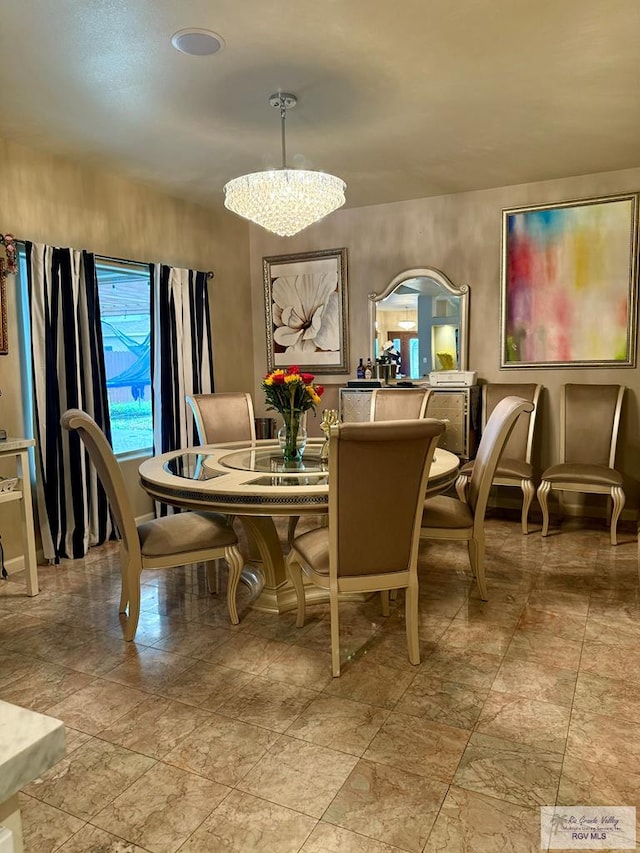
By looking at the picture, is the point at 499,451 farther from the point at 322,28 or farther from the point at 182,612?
the point at 322,28

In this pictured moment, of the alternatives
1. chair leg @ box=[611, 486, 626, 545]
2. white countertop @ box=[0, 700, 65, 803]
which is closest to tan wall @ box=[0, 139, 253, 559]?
chair leg @ box=[611, 486, 626, 545]

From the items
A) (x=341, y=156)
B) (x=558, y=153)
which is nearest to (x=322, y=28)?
(x=341, y=156)

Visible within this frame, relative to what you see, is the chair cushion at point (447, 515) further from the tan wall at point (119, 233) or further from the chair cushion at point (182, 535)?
the tan wall at point (119, 233)

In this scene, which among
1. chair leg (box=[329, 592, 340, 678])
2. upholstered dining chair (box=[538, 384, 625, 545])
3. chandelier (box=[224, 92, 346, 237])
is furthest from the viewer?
upholstered dining chair (box=[538, 384, 625, 545])

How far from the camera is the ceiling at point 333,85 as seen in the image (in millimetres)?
A: 2367

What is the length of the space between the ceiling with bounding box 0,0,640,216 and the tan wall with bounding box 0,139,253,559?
0.57 ft

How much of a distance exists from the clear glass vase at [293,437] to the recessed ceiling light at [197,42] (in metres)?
1.69

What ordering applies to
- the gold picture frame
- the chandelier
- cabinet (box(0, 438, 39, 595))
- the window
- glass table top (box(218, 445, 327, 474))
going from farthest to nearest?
the window
the gold picture frame
cabinet (box(0, 438, 39, 595))
the chandelier
glass table top (box(218, 445, 327, 474))

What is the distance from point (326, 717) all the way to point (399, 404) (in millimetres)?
2400

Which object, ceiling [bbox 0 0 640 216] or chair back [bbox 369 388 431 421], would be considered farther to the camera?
chair back [bbox 369 388 431 421]

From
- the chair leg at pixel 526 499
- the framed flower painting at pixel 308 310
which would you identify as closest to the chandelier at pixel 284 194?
the framed flower painting at pixel 308 310

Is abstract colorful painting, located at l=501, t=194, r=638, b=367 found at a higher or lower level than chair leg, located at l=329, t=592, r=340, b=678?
higher

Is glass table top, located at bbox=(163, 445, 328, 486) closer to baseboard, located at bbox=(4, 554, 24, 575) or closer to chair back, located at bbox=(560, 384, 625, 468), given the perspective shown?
baseboard, located at bbox=(4, 554, 24, 575)

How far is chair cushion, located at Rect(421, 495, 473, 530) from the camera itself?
2.94 m
